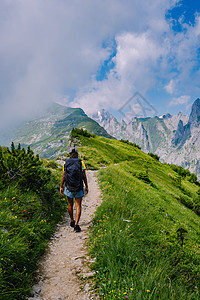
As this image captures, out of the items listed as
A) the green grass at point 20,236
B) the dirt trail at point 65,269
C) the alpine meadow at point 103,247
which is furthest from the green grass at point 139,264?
the green grass at point 20,236

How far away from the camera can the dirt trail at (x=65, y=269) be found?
11.4 ft

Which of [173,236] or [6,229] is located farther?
[173,236]

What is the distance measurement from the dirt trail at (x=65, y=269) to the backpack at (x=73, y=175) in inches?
68.8

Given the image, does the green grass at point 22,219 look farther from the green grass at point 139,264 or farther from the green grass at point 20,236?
the green grass at point 139,264

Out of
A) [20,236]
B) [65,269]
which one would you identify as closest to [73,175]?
[20,236]

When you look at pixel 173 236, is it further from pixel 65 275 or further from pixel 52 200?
pixel 52 200

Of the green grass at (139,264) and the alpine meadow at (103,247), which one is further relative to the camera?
the alpine meadow at (103,247)

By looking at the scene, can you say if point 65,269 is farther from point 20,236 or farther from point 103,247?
point 20,236

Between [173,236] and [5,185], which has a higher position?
[5,185]

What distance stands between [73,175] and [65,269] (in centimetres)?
314

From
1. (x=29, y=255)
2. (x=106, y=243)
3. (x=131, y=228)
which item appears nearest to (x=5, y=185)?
(x=29, y=255)

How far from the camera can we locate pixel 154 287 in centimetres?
298

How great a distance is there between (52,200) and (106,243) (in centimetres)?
482

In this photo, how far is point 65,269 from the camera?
4.31 meters
